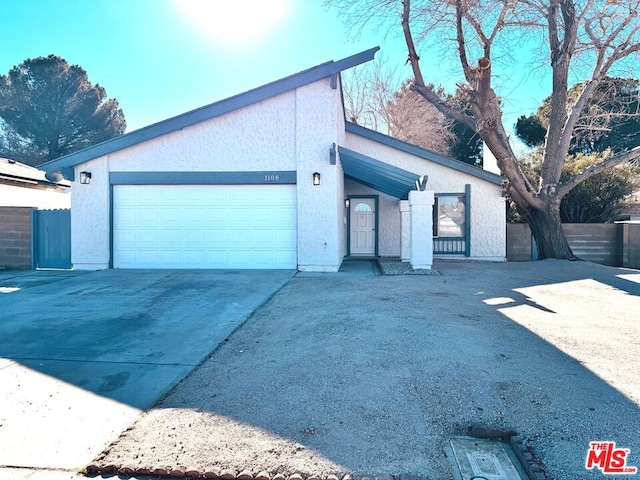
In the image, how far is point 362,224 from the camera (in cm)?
1508

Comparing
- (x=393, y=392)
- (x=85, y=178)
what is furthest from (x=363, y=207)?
(x=393, y=392)

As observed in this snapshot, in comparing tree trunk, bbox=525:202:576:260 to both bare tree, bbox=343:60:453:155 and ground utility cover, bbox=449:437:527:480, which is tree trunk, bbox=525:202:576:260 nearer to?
ground utility cover, bbox=449:437:527:480

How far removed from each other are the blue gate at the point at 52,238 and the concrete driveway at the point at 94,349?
7.68 ft

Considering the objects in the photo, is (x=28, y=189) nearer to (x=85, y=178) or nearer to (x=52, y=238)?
(x=52, y=238)

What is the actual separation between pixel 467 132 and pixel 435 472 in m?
25.8

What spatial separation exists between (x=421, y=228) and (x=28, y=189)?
14622mm

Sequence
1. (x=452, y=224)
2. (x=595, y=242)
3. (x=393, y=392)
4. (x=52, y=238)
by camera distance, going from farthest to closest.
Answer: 1. (x=595, y=242)
2. (x=452, y=224)
3. (x=52, y=238)
4. (x=393, y=392)

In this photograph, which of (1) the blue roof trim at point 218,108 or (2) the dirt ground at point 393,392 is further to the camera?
(1) the blue roof trim at point 218,108

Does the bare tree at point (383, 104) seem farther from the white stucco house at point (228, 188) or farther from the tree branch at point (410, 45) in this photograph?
the white stucco house at point (228, 188)

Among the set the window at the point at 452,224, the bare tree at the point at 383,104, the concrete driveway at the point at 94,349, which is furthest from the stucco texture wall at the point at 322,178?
the bare tree at the point at 383,104

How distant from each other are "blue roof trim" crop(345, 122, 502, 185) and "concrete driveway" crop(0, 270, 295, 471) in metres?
7.09

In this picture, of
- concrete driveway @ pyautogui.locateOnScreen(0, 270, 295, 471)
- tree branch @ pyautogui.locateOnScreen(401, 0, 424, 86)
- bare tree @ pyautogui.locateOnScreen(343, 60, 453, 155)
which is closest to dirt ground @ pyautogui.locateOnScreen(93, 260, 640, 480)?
concrete driveway @ pyautogui.locateOnScreen(0, 270, 295, 471)

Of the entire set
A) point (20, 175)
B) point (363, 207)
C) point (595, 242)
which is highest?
point (20, 175)

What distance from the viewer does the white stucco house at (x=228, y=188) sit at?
1098 centimetres
